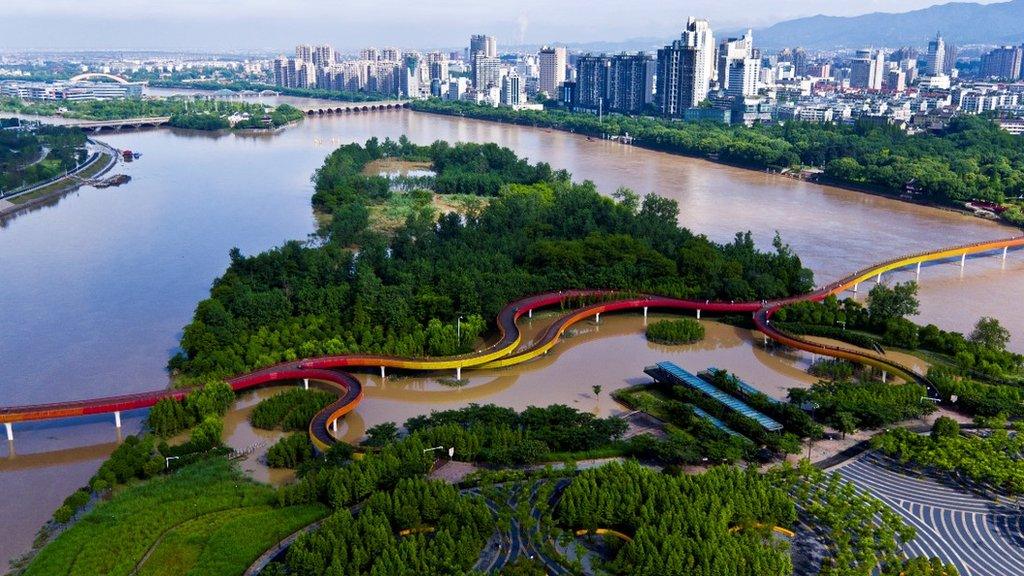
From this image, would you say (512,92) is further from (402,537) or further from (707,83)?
(402,537)

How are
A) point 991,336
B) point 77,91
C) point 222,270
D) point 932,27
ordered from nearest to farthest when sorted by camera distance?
point 991,336 → point 222,270 → point 77,91 → point 932,27

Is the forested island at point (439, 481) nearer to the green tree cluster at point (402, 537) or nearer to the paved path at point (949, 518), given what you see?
the green tree cluster at point (402, 537)

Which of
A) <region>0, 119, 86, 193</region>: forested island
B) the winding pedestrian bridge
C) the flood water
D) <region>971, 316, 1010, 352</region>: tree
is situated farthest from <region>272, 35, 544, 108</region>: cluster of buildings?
<region>971, 316, 1010, 352</region>: tree

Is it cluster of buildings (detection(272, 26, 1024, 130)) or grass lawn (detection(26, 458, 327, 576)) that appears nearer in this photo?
grass lawn (detection(26, 458, 327, 576))

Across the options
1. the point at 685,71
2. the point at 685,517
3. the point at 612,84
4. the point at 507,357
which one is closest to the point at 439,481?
the point at 685,517

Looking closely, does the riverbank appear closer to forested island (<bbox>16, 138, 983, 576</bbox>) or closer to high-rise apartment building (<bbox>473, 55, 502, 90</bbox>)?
forested island (<bbox>16, 138, 983, 576</bbox>)

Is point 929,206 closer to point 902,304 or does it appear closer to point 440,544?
point 902,304

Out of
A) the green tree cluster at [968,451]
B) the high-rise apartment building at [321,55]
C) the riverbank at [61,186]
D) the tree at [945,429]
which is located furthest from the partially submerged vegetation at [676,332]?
the high-rise apartment building at [321,55]
